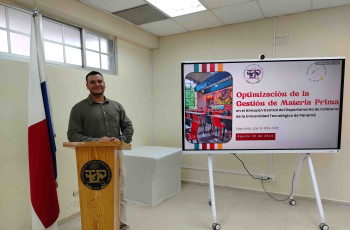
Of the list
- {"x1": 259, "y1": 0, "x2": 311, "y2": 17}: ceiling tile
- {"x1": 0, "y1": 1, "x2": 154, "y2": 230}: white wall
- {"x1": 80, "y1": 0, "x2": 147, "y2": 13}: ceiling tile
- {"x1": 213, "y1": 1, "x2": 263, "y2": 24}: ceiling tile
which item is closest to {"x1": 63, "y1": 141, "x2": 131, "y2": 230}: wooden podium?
{"x1": 0, "y1": 1, "x2": 154, "y2": 230}: white wall

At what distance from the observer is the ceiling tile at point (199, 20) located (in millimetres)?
2998

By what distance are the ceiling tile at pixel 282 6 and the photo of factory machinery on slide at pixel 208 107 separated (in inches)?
41.3

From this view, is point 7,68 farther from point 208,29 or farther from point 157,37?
point 208,29

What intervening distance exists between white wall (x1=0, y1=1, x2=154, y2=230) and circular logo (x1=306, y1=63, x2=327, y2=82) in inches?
97.5

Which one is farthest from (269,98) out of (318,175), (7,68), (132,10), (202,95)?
(7,68)

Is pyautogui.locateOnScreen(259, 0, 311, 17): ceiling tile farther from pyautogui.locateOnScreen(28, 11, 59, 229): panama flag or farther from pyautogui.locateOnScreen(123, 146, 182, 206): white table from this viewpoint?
pyautogui.locateOnScreen(28, 11, 59, 229): panama flag

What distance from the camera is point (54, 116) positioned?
246 centimetres

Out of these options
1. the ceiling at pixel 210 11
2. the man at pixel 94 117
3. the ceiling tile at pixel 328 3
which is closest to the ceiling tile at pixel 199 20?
the ceiling at pixel 210 11

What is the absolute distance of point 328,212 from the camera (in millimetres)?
2742

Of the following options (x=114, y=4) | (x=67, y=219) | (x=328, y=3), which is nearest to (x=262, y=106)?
(x=328, y=3)

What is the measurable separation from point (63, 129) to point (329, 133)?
301 cm

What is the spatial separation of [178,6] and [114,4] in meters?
0.78

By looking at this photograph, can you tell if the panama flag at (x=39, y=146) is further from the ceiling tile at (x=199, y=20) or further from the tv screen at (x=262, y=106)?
the ceiling tile at (x=199, y=20)

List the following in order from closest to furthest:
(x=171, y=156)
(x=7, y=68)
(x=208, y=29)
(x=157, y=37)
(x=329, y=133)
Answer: (x=7, y=68)
(x=329, y=133)
(x=171, y=156)
(x=208, y=29)
(x=157, y=37)
